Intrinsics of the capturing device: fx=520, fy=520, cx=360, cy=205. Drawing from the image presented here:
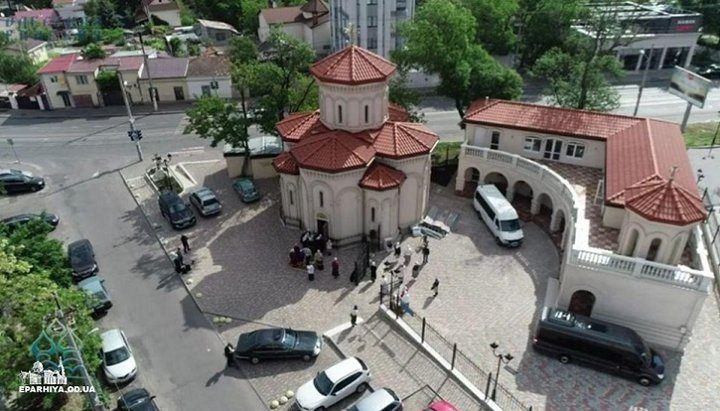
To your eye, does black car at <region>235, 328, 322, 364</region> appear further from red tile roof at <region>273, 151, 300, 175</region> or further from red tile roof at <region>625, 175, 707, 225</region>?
red tile roof at <region>625, 175, 707, 225</region>

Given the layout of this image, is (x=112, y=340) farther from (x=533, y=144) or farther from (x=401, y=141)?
(x=533, y=144)

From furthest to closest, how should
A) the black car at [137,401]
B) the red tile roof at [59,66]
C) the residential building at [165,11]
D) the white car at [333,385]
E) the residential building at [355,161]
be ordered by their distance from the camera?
the residential building at [165,11], the red tile roof at [59,66], the residential building at [355,161], the white car at [333,385], the black car at [137,401]

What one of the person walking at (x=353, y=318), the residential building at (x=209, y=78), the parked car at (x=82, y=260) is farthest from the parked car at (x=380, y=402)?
the residential building at (x=209, y=78)

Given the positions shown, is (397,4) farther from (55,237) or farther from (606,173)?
(55,237)

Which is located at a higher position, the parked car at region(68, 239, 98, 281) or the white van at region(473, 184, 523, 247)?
the white van at region(473, 184, 523, 247)

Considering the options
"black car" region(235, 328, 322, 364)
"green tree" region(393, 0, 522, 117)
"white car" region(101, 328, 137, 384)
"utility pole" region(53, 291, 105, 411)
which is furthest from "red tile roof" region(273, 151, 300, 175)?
"utility pole" region(53, 291, 105, 411)

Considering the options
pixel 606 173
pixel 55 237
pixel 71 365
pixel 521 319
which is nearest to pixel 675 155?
pixel 606 173

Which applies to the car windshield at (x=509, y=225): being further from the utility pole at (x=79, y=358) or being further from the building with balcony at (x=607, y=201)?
the utility pole at (x=79, y=358)
